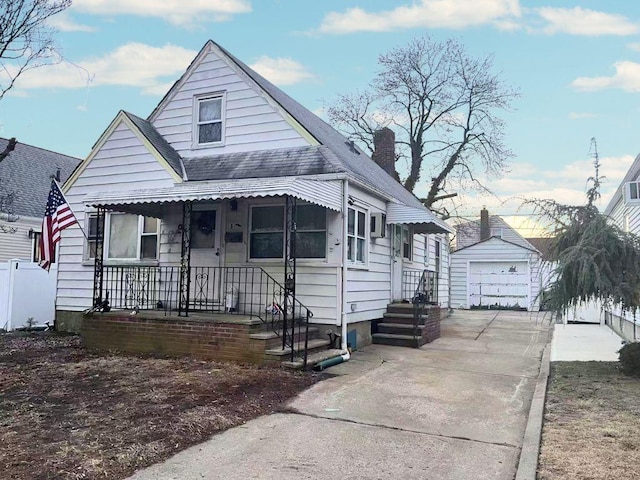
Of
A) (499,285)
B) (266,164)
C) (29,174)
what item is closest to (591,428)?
(266,164)

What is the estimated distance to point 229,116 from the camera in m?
11.1

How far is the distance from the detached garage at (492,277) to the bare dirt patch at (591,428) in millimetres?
16673

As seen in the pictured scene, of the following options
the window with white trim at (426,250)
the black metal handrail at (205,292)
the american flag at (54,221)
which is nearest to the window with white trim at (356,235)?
the black metal handrail at (205,292)

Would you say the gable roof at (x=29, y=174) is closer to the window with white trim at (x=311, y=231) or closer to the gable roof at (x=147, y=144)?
the gable roof at (x=147, y=144)

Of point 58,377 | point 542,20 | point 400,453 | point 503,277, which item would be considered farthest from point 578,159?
point 503,277

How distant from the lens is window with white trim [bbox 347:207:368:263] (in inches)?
399

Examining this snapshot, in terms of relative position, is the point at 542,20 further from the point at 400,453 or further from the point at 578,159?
the point at 400,453

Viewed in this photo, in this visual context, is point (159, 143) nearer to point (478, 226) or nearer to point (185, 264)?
point (185, 264)

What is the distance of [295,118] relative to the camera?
410 inches

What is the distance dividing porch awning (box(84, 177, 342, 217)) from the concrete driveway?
9.23 ft

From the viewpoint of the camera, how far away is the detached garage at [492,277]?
24116mm

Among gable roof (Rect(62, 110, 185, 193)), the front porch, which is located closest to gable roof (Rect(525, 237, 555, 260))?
the front porch

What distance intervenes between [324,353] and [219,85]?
6.19m

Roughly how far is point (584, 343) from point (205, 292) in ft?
28.6
